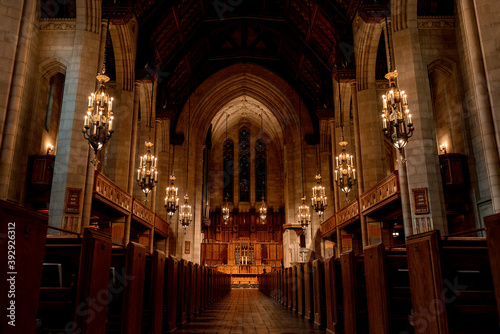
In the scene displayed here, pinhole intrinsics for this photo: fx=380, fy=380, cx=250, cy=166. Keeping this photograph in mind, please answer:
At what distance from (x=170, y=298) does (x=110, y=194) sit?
6.15 m

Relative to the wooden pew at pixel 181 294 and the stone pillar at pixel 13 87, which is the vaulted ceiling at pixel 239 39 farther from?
the wooden pew at pixel 181 294

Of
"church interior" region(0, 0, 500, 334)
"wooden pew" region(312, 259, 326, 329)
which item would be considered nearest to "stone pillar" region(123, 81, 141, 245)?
"church interior" region(0, 0, 500, 334)

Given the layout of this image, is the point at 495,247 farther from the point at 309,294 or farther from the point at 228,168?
the point at 228,168

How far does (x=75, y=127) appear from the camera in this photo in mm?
9945

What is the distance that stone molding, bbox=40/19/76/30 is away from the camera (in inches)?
445

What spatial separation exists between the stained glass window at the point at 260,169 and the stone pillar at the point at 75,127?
24416mm

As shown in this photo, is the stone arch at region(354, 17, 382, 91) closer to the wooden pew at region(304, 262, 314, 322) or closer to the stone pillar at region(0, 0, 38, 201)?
the wooden pew at region(304, 262, 314, 322)

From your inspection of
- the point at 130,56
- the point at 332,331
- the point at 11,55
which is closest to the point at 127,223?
the point at 130,56

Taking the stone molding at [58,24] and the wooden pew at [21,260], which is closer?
the wooden pew at [21,260]

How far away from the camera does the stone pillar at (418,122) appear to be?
9148mm

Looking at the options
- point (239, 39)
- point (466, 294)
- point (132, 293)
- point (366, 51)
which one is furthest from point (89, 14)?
point (239, 39)

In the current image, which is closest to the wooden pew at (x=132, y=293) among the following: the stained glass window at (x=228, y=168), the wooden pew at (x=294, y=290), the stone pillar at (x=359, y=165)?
the wooden pew at (x=294, y=290)

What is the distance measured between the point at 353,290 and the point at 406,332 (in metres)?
1.06

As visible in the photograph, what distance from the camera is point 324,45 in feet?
58.0
